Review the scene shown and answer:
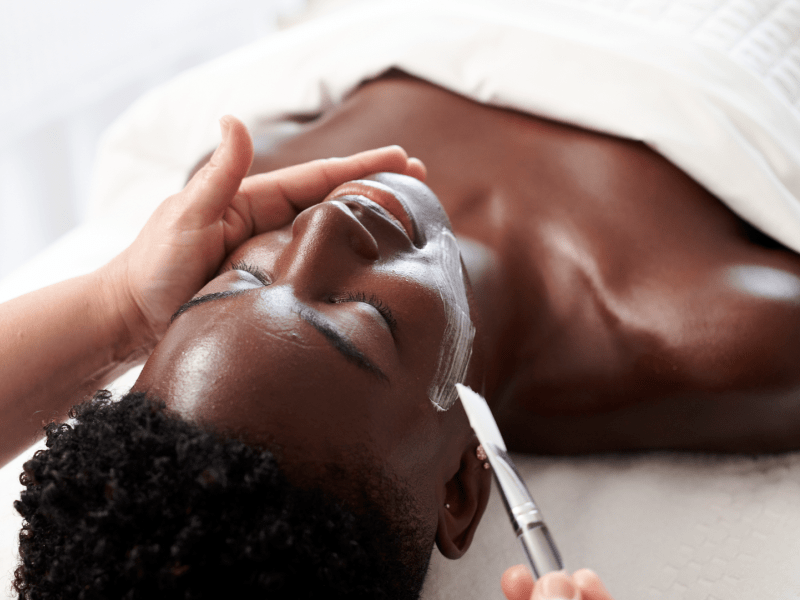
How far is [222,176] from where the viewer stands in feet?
2.49

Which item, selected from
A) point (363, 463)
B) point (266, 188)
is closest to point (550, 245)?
point (266, 188)

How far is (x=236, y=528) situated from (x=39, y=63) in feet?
4.33

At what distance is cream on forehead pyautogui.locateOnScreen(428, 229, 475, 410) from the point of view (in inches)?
25.3

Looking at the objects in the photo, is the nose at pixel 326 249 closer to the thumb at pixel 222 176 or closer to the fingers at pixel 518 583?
the thumb at pixel 222 176

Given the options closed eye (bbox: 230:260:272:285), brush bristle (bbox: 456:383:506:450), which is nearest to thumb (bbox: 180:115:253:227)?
closed eye (bbox: 230:260:272:285)

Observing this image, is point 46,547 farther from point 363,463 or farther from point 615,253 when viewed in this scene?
point 615,253

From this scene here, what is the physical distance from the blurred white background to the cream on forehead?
112 centimetres

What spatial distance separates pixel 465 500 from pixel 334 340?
26 centimetres

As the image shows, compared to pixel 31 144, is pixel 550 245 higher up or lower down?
lower down

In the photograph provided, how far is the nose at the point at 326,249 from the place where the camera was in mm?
623

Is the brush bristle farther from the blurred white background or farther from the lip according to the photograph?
the blurred white background

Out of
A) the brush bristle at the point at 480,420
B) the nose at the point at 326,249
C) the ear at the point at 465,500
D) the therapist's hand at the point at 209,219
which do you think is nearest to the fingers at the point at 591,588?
the brush bristle at the point at 480,420

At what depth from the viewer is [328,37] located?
1191mm

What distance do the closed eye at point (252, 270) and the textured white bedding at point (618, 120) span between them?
39cm
